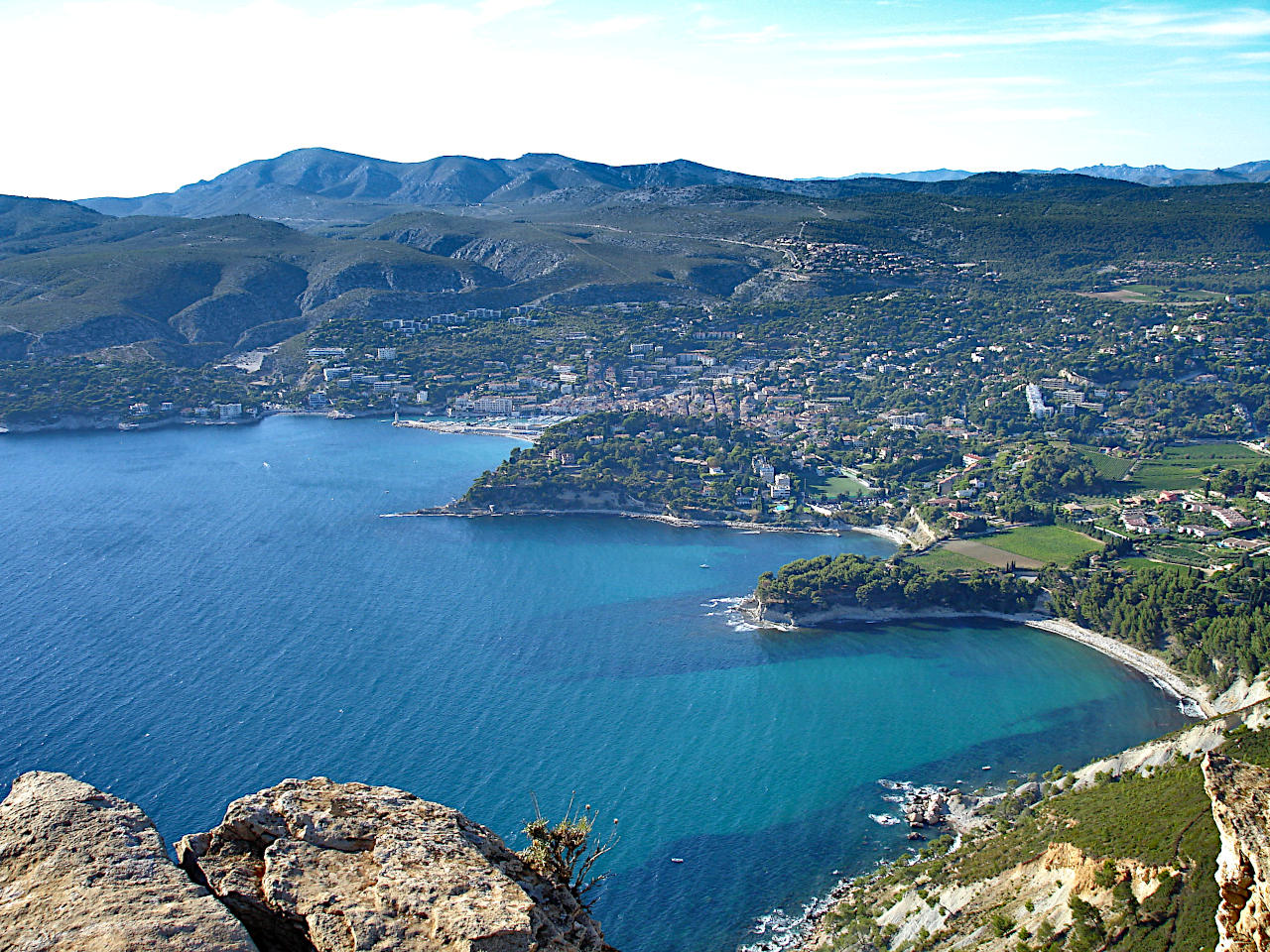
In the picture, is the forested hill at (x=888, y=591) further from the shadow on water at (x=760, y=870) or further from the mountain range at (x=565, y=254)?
the mountain range at (x=565, y=254)

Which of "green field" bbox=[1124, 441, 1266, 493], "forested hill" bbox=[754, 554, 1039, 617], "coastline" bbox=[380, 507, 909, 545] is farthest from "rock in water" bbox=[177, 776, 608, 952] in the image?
"green field" bbox=[1124, 441, 1266, 493]

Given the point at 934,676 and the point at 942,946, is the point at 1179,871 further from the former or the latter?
the point at 934,676

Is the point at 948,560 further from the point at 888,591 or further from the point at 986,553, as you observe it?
the point at 888,591

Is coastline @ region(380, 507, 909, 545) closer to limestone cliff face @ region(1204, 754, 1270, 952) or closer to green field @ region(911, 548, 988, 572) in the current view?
green field @ region(911, 548, 988, 572)

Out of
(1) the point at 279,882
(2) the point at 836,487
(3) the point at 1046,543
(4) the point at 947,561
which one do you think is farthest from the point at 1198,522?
(1) the point at 279,882

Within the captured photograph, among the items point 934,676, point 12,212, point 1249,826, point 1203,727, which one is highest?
point 12,212

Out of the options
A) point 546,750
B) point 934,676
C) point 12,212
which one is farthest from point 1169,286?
point 12,212

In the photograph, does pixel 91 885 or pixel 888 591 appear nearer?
pixel 91 885
